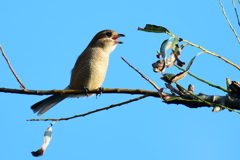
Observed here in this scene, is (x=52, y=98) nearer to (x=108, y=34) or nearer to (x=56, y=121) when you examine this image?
(x=108, y=34)

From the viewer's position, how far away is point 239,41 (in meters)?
1.97

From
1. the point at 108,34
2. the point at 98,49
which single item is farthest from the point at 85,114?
the point at 108,34

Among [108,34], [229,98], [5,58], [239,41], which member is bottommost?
[229,98]

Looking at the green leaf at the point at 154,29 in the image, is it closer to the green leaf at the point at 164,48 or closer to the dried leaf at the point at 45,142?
the green leaf at the point at 164,48

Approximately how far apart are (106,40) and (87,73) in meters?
0.83

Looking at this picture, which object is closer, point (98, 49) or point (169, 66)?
point (169, 66)

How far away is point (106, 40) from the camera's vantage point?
5387mm

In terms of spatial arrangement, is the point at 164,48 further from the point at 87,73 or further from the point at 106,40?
the point at 106,40

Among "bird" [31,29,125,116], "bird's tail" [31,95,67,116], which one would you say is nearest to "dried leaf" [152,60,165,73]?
"bird" [31,29,125,116]

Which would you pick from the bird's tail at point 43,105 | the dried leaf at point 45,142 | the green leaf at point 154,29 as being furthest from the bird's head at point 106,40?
the green leaf at point 154,29

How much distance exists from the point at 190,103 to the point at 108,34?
3281mm

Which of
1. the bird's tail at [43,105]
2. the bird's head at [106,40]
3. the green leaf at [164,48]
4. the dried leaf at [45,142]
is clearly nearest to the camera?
the green leaf at [164,48]

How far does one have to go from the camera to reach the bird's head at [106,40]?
5.29 m

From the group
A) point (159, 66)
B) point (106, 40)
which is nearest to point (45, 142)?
point (159, 66)
